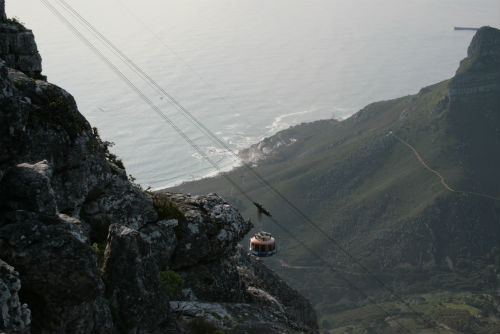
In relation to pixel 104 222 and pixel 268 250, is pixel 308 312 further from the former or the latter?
pixel 104 222

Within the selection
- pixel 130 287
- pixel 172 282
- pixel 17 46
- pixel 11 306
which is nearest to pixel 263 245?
pixel 172 282

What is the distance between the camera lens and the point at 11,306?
1284 cm

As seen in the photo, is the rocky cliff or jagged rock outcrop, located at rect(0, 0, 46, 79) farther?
jagged rock outcrop, located at rect(0, 0, 46, 79)

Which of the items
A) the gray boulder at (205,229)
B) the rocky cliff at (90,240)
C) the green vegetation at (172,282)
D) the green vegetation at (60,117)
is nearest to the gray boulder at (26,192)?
the rocky cliff at (90,240)

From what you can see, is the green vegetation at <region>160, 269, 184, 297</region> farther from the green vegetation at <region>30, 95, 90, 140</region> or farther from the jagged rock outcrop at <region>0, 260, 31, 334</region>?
the jagged rock outcrop at <region>0, 260, 31, 334</region>

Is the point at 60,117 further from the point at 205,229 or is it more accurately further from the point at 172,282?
the point at 205,229

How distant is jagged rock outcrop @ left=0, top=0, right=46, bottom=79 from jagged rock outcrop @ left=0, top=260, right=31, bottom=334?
14313 mm

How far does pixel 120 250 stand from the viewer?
57.1 feet

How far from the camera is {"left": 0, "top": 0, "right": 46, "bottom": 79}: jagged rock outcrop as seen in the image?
956 inches

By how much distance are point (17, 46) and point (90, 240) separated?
9.85 meters

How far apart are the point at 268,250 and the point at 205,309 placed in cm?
1634

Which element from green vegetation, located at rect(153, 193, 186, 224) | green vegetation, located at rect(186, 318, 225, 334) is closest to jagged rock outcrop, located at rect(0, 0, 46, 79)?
green vegetation, located at rect(153, 193, 186, 224)

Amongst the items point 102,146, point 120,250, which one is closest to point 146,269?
point 120,250

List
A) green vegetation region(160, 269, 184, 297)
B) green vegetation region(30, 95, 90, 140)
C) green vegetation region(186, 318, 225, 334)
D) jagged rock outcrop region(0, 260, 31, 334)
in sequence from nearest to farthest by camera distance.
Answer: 1. jagged rock outcrop region(0, 260, 31, 334)
2. green vegetation region(186, 318, 225, 334)
3. green vegetation region(30, 95, 90, 140)
4. green vegetation region(160, 269, 184, 297)
